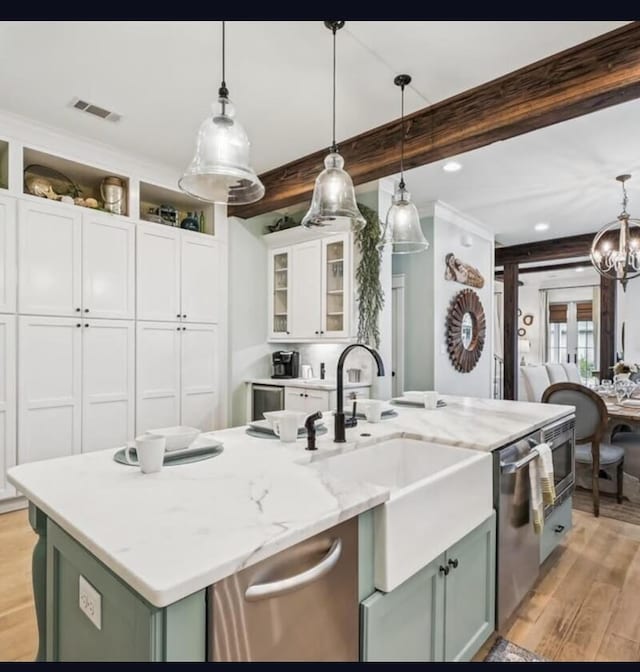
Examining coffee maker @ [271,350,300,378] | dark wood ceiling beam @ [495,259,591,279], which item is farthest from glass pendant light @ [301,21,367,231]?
dark wood ceiling beam @ [495,259,591,279]

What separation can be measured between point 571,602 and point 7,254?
4132mm

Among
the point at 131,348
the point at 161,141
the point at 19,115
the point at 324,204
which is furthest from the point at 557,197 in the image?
the point at 19,115

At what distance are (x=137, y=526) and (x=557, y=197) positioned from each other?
16.5 ft

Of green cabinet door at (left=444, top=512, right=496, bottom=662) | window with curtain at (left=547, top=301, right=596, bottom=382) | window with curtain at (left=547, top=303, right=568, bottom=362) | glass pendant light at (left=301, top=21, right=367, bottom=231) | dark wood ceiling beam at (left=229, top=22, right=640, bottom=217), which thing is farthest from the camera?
window with curtain at (left=547, top=303, right=568, bottom=362)

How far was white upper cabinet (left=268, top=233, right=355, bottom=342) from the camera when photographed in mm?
4223

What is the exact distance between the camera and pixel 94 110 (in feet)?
9.94

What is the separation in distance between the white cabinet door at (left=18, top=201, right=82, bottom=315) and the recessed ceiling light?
3.08 meters

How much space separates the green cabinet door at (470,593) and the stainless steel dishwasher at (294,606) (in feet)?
1.64

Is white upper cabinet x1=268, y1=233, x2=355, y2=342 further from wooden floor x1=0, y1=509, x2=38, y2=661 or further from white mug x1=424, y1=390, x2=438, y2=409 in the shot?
wooden floor x1=0, y1=509, x2=38, y2=661

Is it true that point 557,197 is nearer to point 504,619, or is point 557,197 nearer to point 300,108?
point 300,108

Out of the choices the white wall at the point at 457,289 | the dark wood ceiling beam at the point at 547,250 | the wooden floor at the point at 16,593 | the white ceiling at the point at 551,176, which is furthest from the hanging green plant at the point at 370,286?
the dark wood ceiling beam at the point at 547,250

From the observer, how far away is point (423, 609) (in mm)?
1351

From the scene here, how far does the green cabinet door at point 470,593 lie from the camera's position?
149cm

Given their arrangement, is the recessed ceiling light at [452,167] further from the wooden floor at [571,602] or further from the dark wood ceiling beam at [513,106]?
the wooden floor at [571,602]
